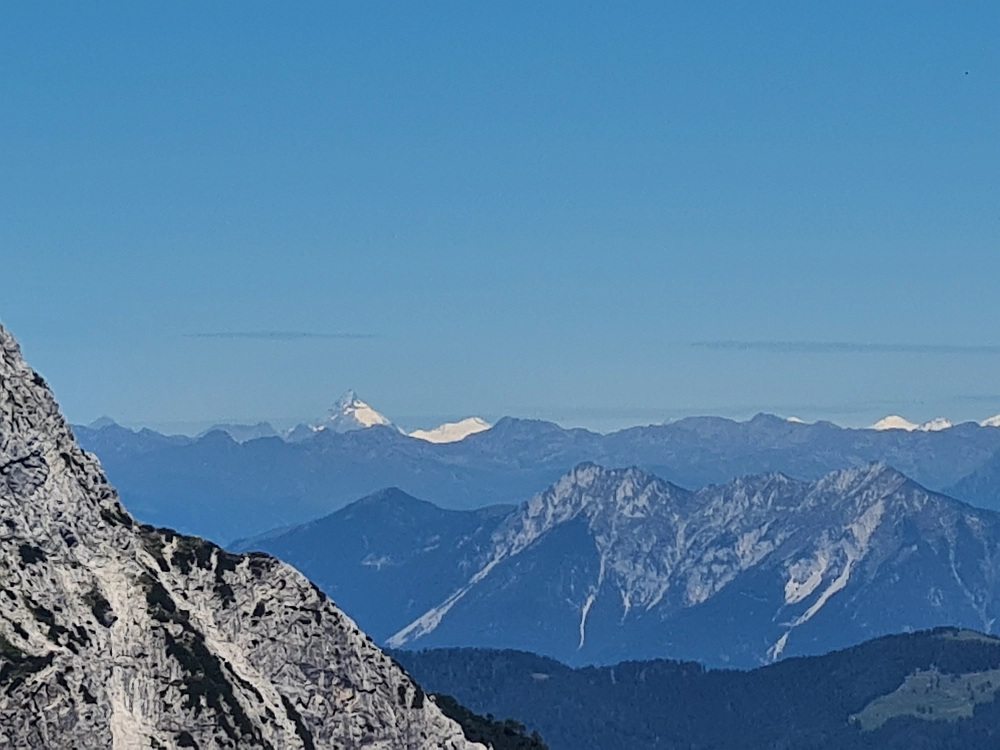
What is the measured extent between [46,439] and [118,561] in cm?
1317

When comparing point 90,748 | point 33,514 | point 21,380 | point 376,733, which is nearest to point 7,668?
point 90,748

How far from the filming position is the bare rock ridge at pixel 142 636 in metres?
162

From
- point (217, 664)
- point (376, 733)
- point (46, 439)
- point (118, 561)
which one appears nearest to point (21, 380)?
point (46, 439)

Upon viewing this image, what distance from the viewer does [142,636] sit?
173750 millimetres

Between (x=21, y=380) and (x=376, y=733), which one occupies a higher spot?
(x=21, y=380)

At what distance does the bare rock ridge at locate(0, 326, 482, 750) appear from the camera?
162 m

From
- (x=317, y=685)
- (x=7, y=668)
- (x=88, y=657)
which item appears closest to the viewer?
(x=7, y=668)

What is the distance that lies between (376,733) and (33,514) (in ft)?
135

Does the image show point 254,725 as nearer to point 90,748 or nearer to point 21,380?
point 90,748

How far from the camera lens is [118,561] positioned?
182 metres

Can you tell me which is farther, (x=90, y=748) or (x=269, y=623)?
(x=269, y=623)

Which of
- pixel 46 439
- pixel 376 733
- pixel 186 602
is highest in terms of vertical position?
pixel 46 439

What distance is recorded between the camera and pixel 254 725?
571 feet

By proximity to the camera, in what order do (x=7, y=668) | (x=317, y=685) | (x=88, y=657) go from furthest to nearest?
(x=317, y=685) → (x=88, y=657) → (x=7, y=668)
